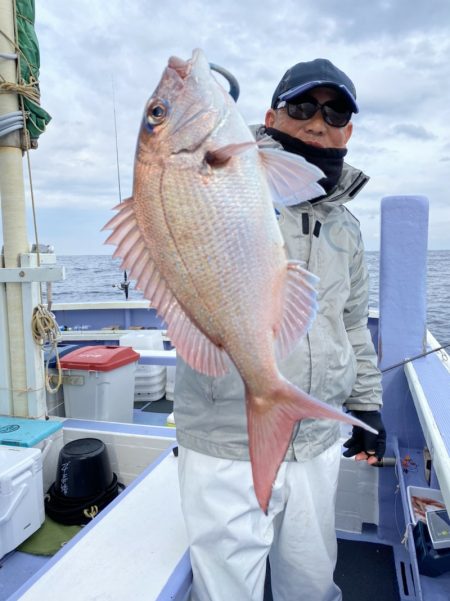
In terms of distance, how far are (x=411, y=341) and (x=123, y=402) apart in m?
2.47

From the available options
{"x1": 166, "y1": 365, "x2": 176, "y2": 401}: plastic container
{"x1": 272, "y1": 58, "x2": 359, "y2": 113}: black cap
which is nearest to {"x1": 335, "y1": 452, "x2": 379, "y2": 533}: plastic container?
{"x1": 272, "y1": 58, "x2": 359, "y2": 113}: black cap

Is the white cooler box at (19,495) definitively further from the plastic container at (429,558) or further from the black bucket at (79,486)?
the plastic container at (429,558)

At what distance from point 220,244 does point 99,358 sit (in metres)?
2.97

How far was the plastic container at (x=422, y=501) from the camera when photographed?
2.30m

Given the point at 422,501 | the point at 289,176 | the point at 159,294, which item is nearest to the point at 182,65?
the point at 289,176

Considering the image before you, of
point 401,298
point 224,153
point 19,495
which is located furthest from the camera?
point 401,298

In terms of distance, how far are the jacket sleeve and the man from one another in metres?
0.22

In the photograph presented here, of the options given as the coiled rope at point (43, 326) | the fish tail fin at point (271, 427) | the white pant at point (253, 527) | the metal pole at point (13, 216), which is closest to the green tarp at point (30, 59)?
the metal pole at point (13, 216)

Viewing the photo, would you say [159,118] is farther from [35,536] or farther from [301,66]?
[35,536]

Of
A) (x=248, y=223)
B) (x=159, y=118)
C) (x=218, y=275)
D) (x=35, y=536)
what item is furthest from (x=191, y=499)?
(x=35, y=536)

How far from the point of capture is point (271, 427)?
112 cm

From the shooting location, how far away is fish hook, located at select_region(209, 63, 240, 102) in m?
1.17

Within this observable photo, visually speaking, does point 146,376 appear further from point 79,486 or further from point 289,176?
point 289,176

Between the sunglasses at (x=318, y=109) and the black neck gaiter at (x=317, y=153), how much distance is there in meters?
0.08
